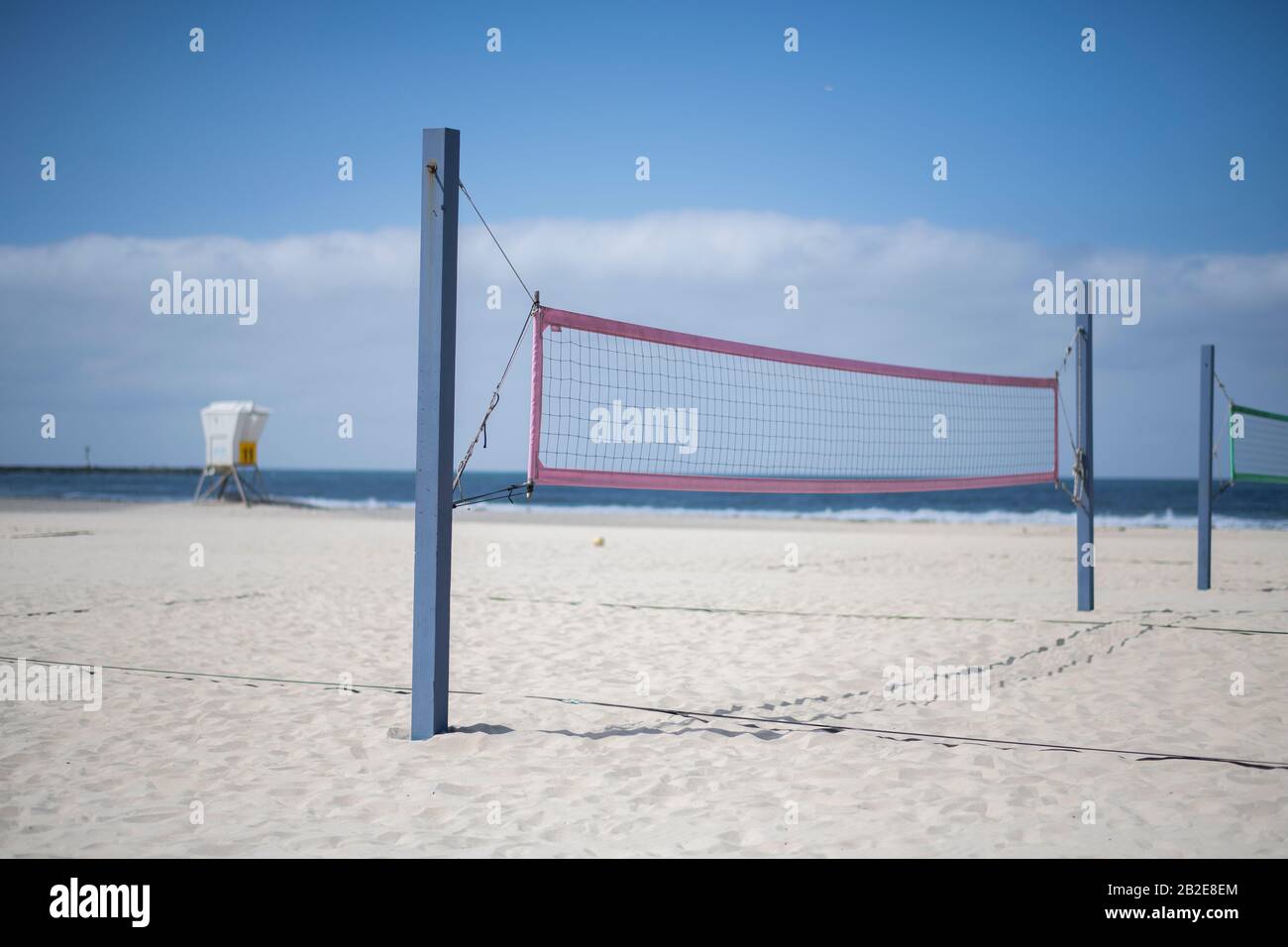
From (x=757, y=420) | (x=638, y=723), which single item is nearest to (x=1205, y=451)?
(x=757, y=420)

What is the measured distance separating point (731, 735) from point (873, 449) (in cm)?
440

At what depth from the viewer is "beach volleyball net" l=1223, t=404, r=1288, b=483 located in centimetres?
946

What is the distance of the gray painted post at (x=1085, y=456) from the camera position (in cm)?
727

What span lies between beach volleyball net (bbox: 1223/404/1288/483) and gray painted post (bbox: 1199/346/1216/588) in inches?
12.5

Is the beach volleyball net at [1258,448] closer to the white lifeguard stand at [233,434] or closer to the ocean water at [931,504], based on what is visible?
the ocean water at [931,504]

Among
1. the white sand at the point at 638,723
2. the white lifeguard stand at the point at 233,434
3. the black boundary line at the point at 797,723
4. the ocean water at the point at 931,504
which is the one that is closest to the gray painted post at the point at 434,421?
the white sand at the point at 638,723

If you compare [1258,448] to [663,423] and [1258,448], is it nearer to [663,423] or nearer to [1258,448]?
[1258,448]

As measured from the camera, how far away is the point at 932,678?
500 cm

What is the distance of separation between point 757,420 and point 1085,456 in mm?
2917

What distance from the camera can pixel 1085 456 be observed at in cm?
746

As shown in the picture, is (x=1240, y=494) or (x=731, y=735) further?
(x=1240, y=494)
